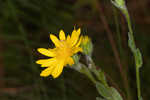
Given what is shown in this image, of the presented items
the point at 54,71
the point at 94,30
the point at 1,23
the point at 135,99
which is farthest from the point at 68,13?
the point at 54,71

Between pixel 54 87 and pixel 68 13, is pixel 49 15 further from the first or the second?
pixel 54 87

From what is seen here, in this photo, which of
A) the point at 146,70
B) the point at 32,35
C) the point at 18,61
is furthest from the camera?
the point at 32,35

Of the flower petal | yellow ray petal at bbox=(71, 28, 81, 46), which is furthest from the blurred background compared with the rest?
yellow ray petal at bbox=(71, 28, 81, 46)

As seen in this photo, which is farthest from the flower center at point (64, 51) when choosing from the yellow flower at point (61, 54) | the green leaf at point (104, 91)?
the green leaf at point (104, 91)

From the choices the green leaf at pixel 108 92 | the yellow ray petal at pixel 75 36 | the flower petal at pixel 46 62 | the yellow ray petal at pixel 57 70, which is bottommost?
the green leaf at pixel 108 92

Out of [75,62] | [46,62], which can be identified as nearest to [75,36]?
[75,62]

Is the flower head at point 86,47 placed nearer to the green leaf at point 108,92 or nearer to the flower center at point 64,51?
the flower center at point 64,51

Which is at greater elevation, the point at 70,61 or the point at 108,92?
the point at 70,61

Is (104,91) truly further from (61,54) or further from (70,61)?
(61,54)
